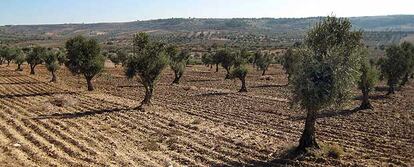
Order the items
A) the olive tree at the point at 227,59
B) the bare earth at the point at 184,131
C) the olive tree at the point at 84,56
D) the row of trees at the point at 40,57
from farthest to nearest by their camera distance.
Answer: the olive tree at the point at 227,59
the row of trees at the point at 40,57
the olive tree at the point at 84,56
the bare earth at the point at 184,131

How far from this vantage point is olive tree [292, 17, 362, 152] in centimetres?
2988

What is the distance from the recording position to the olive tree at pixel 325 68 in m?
29.9

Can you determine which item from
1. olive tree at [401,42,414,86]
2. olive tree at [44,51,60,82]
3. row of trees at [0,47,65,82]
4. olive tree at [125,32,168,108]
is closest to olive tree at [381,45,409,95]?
olive tree at [401,42,414,86]

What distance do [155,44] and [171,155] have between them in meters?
22.9

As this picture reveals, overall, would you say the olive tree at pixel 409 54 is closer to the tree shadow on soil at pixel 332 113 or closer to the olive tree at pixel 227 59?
the tree shadow on soil at pixel 332 113

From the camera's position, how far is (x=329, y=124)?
41594 mm

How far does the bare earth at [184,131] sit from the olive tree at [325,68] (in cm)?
334

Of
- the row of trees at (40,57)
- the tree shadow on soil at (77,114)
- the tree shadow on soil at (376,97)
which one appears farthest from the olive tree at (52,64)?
the tree shadow on soil at (376,97)

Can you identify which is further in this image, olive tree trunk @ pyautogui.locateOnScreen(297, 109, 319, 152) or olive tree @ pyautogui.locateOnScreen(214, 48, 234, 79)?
olive tree @ pyautogui.locateOnScreen(214, 48, 234, 79)

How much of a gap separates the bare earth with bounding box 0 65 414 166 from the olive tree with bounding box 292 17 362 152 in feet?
11.0

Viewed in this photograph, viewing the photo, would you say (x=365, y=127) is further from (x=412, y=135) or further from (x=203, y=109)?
(x=203, y=109)

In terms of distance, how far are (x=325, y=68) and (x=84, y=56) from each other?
43265 mm

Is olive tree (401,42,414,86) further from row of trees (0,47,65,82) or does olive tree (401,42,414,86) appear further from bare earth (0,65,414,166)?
row of trees (0,47,65,82)

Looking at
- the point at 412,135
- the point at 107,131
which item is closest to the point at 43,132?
the point at 107,131
